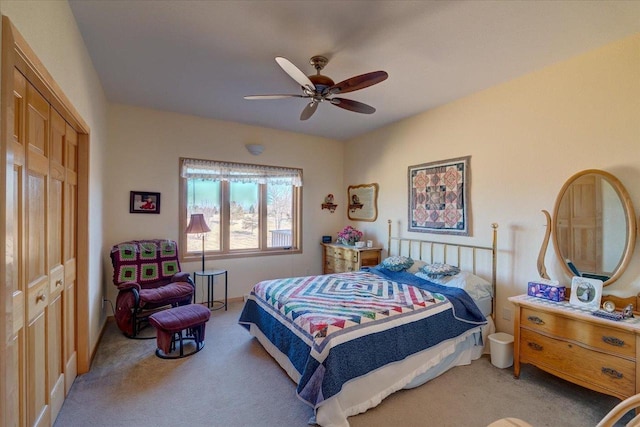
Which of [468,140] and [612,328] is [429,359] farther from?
[468,140]

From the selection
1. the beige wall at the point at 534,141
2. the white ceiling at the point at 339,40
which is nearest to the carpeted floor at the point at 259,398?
the beige wall at the point at 534,141

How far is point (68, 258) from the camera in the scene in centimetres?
222

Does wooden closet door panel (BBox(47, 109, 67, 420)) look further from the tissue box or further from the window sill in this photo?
the tissue box

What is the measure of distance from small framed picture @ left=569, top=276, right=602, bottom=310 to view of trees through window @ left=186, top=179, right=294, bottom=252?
148 inches

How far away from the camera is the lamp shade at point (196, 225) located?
3846 millimetres

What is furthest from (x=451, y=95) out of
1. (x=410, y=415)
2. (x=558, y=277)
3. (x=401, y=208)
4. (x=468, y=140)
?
(x=410, y=415)

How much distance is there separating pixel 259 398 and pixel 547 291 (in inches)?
99.3

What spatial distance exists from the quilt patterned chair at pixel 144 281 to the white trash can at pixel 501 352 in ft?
10.7

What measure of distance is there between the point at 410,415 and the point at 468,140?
284 cm

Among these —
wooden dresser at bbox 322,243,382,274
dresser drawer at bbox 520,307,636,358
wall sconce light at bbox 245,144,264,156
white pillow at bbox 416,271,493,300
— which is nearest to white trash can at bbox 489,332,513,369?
dresser drawer at bbox 520,307,636,358

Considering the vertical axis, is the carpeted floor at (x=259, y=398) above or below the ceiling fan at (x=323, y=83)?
below

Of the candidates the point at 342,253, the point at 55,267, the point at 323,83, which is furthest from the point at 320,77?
the point at 342,253

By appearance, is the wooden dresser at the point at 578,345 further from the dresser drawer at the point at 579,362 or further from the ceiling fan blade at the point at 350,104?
the ceiling fan blade at the point at 350,104

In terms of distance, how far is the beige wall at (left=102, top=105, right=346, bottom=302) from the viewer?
12.3 ft
